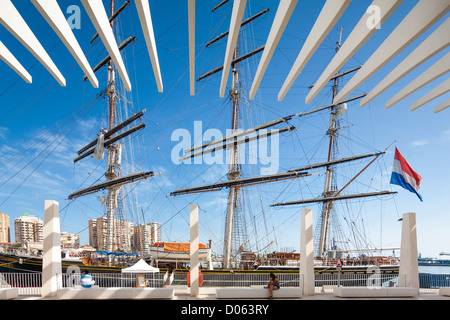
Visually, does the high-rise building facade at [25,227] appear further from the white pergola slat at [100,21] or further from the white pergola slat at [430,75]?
the white pergola slat at [430,75]

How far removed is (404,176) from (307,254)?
5676 millimetres

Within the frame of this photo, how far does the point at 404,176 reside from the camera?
1216 centimetres

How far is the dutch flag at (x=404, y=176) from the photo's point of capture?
39.5 ft

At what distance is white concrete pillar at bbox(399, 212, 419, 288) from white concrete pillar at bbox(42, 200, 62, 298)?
11.2 meters

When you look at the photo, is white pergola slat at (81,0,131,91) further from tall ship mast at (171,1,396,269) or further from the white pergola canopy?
tall ship mast at (171,1,396,269)

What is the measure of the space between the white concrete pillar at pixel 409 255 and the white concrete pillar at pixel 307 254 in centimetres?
337

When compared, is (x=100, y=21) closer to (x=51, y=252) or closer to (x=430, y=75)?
(x=430, y=75)

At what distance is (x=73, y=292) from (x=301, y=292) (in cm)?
661

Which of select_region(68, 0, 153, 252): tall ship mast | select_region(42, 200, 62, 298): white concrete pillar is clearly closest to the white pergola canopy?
select_region(42, 200, 62, 298): white concrete pillar

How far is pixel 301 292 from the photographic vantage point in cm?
905

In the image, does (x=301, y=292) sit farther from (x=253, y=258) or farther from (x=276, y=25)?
(x=253, y=258)

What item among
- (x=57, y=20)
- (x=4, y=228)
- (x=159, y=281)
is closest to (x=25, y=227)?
(x=4, y=228)

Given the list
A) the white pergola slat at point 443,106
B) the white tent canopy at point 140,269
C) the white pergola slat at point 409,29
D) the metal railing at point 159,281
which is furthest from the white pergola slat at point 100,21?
the white tent canopy at point 140,269
